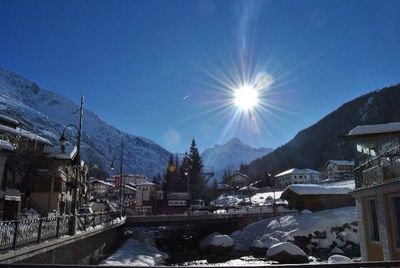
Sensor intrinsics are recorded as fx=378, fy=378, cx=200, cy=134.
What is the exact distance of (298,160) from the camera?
181000 mm

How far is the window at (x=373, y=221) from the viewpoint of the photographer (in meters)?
19.4

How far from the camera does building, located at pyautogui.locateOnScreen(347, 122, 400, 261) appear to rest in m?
16.4

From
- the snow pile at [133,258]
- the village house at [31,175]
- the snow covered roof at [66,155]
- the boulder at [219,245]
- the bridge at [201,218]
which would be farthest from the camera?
the bridge at [201,218]

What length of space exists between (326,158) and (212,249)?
5071 inches

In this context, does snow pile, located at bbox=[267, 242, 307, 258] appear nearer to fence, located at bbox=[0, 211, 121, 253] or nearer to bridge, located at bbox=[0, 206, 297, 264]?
bridge, located at bbox=[0, 206, 297, 264]

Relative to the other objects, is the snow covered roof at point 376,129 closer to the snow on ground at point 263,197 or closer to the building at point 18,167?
the building at point 18,167

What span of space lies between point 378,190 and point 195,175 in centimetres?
10462

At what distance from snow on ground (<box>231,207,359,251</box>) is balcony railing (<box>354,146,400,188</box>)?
3065 centimetres

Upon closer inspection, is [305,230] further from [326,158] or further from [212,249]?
[326,158]

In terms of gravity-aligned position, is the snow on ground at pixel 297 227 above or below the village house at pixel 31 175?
below

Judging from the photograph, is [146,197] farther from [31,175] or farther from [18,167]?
[18,167]

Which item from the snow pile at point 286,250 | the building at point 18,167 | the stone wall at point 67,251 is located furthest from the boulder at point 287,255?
the building at point 18,167

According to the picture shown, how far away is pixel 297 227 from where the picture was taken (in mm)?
54781

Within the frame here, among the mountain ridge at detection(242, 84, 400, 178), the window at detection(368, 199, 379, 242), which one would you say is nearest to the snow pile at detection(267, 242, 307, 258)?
the window at detection(368, 199, 379, 242)
